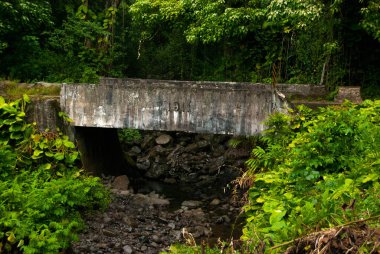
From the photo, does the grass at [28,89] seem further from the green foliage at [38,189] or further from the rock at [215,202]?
the rock at [215,202]

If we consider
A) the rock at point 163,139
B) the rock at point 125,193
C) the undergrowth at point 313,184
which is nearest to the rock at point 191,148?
the rock at point 163,139

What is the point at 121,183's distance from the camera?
10562mm

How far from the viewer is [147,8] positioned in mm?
14594

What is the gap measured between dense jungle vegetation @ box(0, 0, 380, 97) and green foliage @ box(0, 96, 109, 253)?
3.06 metres

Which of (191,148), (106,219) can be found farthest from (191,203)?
(191,148)

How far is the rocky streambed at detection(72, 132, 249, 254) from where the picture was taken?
7684 millimetres

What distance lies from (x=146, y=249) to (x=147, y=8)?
9619mm

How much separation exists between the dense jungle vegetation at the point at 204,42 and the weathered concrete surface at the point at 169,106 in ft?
7.17

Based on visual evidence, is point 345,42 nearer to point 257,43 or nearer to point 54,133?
point 257,43

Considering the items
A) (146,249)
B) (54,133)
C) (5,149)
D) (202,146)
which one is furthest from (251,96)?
(202,146)

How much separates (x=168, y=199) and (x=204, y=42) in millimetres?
5458

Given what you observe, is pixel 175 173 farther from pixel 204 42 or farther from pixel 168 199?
pixel 204 42

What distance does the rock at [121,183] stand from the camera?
10.5m

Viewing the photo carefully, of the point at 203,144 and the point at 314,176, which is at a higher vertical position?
the point at 314,176
